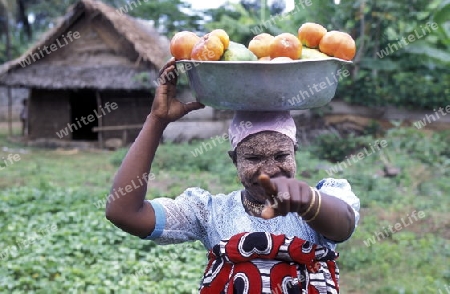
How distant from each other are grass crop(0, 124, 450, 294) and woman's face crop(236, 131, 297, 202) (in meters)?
2.90

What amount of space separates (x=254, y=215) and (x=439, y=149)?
9.14 m

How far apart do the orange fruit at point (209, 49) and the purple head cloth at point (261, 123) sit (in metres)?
0.26

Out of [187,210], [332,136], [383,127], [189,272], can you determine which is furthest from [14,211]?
[383,127]

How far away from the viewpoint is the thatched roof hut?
13602 mm

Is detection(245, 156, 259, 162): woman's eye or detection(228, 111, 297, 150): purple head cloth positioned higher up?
detection(228, 111, 297, 150): purple head cloth

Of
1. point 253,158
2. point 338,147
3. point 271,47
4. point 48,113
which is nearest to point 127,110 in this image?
point 48,113

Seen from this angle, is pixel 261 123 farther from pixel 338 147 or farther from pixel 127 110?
pixel 127 110

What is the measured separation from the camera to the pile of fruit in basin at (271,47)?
5.30 ft

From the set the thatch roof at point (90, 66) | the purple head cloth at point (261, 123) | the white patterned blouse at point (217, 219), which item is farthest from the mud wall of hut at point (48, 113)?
the purple head cloth at point (261, 123)

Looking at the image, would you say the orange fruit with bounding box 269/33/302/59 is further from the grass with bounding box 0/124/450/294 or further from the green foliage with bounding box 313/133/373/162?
the green foliage with bounding box 313/133/373/162

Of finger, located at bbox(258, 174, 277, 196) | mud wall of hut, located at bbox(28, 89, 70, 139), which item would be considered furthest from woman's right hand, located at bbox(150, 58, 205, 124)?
mud wall of hut, located at bbox(28, 89, 70, 139)

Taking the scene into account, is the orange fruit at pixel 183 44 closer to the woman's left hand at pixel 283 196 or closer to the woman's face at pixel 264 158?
the woman's face at pixel 264 158

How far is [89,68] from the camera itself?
14234mm

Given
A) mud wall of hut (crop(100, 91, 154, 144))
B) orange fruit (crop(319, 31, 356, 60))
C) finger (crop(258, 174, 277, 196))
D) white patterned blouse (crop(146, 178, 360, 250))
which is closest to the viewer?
finger (crop(258, 174, 277, 196))
